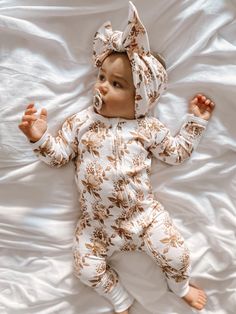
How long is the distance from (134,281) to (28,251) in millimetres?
284

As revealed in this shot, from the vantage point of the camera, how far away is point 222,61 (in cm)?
113

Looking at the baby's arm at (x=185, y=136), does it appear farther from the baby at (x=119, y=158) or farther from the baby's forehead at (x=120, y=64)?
the baby's forehead at (x=120, y=64)

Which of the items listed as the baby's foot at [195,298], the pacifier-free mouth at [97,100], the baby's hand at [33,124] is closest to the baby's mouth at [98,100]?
the pacifier-free mouth at [97,100]

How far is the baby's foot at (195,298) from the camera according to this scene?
3.72 ft

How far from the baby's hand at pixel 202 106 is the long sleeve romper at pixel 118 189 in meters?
0.02

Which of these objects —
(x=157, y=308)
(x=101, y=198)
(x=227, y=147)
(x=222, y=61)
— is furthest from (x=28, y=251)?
(x=222, y=61)

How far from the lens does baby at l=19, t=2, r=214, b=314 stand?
105 centimetres

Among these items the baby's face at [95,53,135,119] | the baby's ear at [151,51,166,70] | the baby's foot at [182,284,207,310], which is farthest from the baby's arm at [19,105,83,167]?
the baby's foot at [182,284,207,310]

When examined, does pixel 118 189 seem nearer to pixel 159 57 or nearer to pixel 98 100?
pixel 98 100

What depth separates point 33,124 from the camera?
1056 mm

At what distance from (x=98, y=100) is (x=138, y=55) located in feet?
0.45

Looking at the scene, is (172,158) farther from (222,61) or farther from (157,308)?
(157,308)

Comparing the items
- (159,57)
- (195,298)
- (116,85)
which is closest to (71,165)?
(116,85)

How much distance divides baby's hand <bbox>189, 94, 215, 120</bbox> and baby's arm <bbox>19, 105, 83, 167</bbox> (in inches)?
11.5
